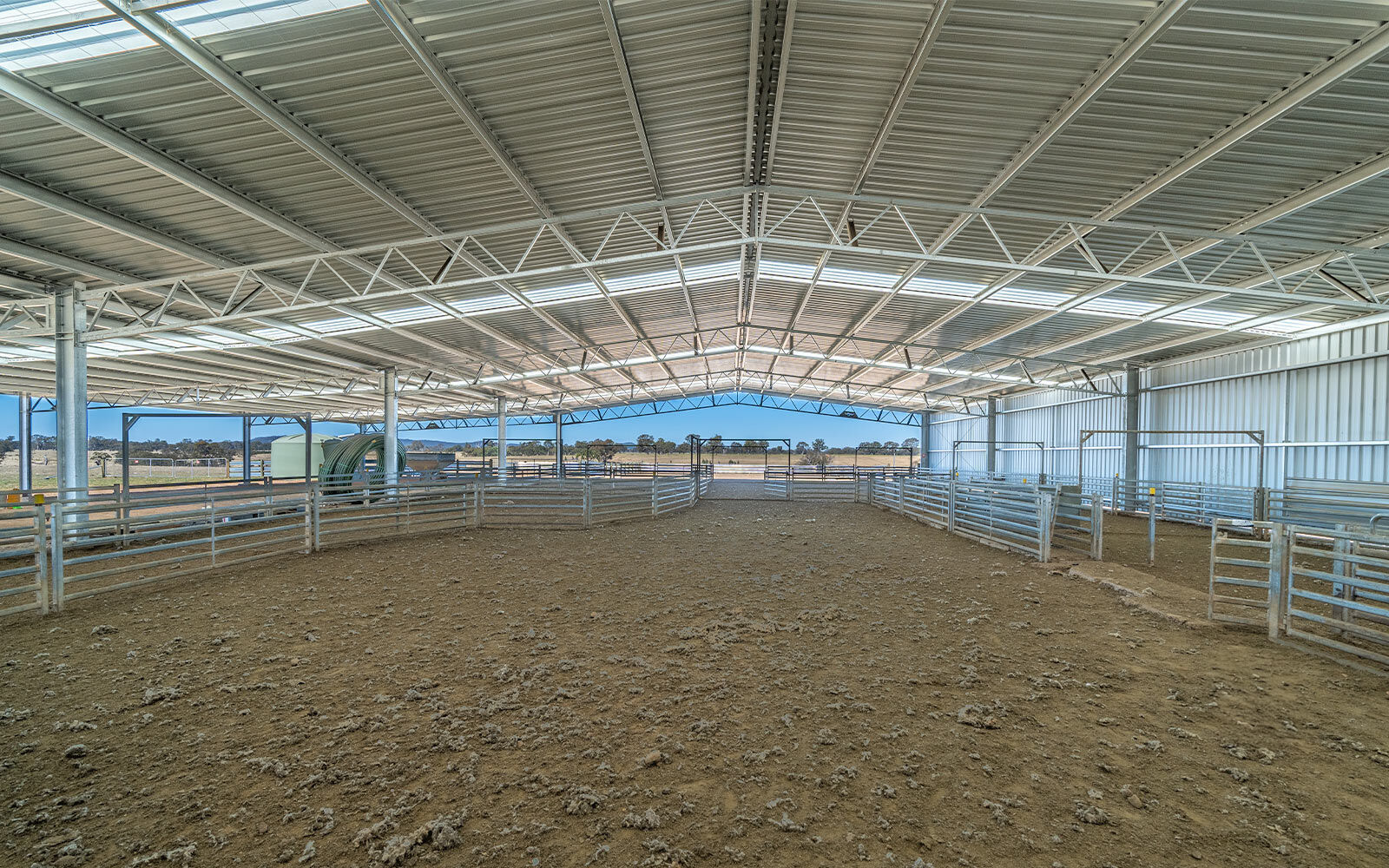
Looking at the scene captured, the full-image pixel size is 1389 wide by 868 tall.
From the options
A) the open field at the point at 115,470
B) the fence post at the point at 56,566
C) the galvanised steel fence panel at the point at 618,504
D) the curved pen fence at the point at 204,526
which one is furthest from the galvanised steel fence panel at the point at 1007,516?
the open field at the point at 115,470

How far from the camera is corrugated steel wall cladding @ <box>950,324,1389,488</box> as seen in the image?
12188mm

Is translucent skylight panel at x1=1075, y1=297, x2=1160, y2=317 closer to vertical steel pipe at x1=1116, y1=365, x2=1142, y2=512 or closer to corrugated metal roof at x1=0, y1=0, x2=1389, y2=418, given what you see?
corrugated metal roof at x1=0, y1=0, x2=1389, y2=418

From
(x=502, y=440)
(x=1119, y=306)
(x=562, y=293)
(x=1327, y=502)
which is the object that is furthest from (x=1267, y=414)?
(x=502, y=440)

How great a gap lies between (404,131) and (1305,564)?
54.2 feet

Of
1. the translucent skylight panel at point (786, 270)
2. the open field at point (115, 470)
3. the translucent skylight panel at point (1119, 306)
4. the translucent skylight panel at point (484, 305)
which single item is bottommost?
the open field at point (115, 470)

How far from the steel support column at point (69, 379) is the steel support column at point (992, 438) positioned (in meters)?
32.4

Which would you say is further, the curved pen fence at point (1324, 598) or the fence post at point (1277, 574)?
the fence post at point (1277, 574)

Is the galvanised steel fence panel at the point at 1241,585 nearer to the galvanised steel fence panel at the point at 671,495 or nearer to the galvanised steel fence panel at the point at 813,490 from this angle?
the galvanised steel fence panel at the point at 671,495

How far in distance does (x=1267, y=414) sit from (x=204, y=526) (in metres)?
23.5

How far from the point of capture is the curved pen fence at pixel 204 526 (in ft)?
21.5

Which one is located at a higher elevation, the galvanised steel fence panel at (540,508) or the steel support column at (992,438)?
the steel support column at (992,438)

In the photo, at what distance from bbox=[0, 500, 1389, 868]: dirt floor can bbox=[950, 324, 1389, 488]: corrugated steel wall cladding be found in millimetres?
11270

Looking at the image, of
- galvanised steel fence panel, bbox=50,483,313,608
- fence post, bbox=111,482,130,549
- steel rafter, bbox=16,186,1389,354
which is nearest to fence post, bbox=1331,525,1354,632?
steel rafter, bbox=16,186,1389,354

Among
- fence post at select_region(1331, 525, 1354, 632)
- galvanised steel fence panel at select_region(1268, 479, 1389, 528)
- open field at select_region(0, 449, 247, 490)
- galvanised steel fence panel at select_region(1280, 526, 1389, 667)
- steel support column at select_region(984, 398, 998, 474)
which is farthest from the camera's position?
open field at select_region(0, 449, 247, 490)
